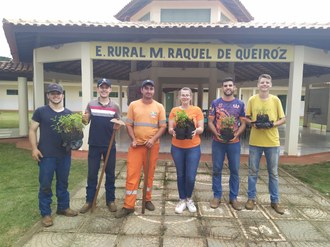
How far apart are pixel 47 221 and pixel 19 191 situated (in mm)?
1654

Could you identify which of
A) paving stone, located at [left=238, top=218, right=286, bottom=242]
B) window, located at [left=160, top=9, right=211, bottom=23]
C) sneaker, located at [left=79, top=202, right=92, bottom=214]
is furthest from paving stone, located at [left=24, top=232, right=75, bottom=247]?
window, located at [left=160, top=9, right=211, bottom=23]

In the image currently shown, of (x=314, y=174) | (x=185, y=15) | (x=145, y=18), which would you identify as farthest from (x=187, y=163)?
(x=145, y=18)

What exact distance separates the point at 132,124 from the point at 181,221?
4.91ft

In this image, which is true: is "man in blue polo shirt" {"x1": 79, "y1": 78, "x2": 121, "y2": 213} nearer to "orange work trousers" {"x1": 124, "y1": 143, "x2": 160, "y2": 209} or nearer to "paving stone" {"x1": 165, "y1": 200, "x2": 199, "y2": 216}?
"orange work trousers" {"x1": 124, "y1": 143, "x2": 160, "y2": 209}

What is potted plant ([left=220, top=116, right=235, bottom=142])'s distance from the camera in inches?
147

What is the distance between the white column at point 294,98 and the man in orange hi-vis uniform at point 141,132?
500cm

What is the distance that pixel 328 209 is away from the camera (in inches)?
161

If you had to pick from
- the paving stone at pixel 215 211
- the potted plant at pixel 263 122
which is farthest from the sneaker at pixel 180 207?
the potted plant at pixel 263 122

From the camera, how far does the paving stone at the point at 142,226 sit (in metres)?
3.24

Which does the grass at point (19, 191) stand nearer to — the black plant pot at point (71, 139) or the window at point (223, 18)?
the black plant pot at point (71, 139)

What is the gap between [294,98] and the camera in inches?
285

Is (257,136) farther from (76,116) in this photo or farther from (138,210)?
(76,116)

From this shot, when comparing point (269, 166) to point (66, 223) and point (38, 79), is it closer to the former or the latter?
point (66, 223)

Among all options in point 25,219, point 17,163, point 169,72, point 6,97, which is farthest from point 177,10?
point 6,97
